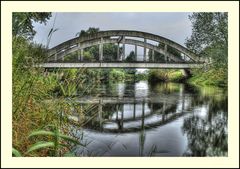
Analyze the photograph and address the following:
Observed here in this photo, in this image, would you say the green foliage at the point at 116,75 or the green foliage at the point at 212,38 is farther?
the green foliage at the point at 116,75

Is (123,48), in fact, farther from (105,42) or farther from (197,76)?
(197,76)

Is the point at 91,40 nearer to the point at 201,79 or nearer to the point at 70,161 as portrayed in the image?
the point at 201,79

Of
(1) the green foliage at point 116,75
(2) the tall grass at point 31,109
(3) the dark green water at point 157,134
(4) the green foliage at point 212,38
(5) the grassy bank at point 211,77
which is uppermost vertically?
(4) the green foliage at point 212,38

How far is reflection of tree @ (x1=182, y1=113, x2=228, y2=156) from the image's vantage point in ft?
16.3

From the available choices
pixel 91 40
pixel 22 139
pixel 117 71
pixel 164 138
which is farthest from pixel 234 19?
pixel 117 71

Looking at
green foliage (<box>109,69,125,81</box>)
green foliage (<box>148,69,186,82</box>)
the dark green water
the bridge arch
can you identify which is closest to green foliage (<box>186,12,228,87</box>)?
the dark green water

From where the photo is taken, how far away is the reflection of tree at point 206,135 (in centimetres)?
498

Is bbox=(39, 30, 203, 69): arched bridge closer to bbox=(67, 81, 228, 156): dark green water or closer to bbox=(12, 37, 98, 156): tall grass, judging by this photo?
bbox=(67, 81, 228, 156): dark green water

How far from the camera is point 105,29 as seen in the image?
971 inches

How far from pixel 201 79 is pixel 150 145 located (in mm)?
18749

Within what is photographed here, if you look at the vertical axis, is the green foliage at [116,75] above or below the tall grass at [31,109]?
above

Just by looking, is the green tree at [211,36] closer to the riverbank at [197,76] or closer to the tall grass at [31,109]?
the riverbank at [197,76]

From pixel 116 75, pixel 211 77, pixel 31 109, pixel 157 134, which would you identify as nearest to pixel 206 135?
pixel 157 134

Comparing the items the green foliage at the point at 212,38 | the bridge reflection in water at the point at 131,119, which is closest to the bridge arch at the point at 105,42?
the green foliage at the point at 212,38
